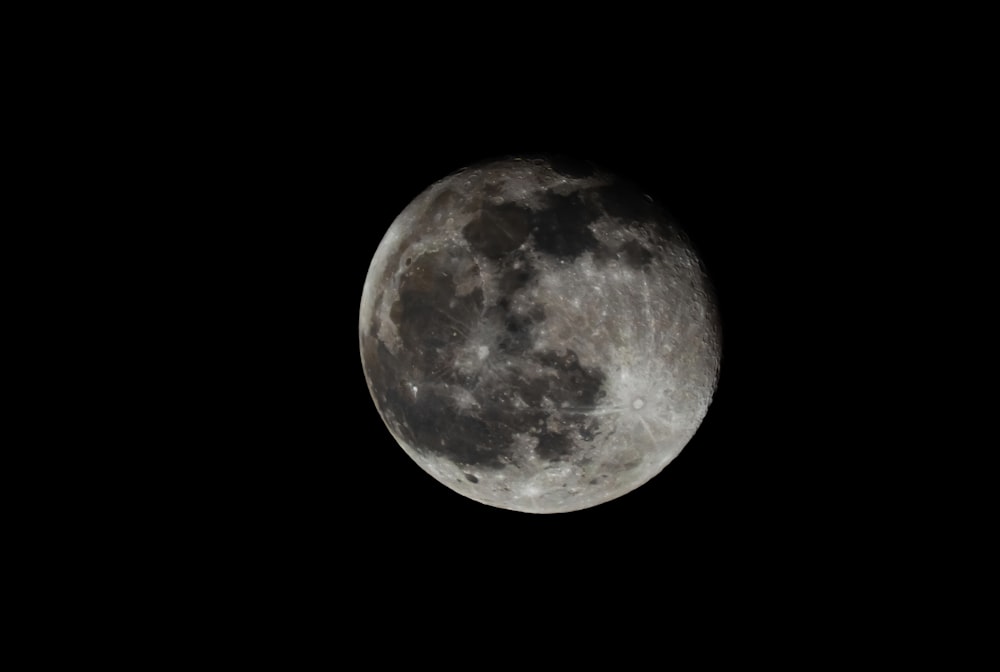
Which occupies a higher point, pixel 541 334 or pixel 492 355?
pixel 541 334

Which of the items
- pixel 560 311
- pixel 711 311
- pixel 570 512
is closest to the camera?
pixel 560 311

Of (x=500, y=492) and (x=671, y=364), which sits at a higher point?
(x=671, y=364)

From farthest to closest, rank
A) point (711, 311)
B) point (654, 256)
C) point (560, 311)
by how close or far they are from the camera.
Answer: point (711, 311) → point (654, 256) → point (560, 311)

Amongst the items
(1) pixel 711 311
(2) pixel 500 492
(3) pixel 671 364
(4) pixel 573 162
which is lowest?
(2) pixel 500 492

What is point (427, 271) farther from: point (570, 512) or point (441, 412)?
point (570, 512)

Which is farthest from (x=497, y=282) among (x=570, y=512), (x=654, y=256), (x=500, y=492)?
(x=570, y=512)

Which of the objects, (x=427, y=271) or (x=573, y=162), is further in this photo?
(x=573, y=162)

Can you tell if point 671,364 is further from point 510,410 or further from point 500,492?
point 500,492
